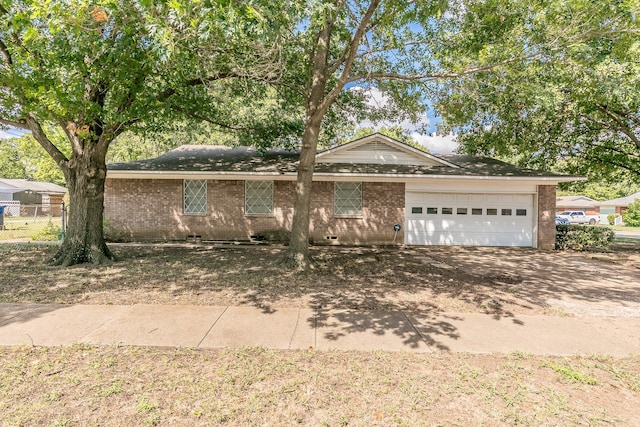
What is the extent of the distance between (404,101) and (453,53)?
7.80ft

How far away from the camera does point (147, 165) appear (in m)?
12.8

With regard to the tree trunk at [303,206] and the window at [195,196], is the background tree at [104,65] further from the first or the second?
the window at [195,196]

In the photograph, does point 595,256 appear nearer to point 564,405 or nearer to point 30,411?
point 564,405

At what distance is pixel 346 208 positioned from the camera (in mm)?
13125

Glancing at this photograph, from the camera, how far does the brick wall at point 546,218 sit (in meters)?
12.9

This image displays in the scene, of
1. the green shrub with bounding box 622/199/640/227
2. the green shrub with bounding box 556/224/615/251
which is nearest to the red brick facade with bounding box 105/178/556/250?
the green shrub with bounding box 556/224/615/251

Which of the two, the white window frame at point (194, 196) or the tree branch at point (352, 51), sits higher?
the tree branch at point (352, 51)

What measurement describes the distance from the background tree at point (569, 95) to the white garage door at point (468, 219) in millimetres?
2714

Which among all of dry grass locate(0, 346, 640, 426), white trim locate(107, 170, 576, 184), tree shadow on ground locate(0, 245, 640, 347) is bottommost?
dry grass locate(0, 346, 640, 426)

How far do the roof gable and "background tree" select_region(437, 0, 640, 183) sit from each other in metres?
2.48

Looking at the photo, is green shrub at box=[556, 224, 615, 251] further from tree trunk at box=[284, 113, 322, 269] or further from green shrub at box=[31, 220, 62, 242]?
green shrub at box=[31, 220, 62, 242]

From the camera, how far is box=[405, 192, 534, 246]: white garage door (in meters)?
13.1

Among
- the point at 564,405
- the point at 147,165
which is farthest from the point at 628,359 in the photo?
the point at 147,165

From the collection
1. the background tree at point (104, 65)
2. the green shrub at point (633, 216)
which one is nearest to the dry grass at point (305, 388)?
the background tree at point (104, 65)
